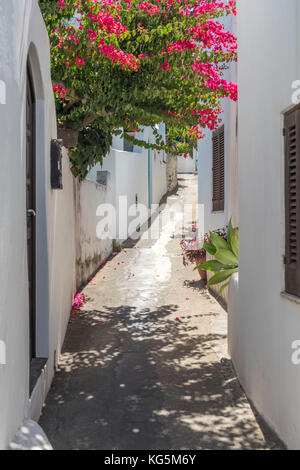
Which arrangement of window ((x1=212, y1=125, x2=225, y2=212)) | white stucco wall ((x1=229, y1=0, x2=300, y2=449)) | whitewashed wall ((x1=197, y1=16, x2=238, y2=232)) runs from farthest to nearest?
window ((x1=212, y1=125, x2=225, y2=212))
whitewashed wall ((x1=197, y1=16, x2=238, y2=232))
white stucco wall ((x1=229, y1=0, x2=300, y2=449))

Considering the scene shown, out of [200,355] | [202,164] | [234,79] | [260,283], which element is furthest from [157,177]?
[260,283]

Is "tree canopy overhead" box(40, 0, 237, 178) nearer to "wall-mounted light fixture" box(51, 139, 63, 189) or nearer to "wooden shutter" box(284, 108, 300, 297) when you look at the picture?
"wall-mounted light fixture" box(51, 139, 63, 189)

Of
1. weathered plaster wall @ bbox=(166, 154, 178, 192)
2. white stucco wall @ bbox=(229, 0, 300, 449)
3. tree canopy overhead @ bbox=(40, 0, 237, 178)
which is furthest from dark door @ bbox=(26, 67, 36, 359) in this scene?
weathered plaster wall @ bbox=(166, 154, 178, 192)

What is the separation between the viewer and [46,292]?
5832 mm

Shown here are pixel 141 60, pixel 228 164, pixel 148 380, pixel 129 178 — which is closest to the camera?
pixel 148 380

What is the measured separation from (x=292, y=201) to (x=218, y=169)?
24.7ft

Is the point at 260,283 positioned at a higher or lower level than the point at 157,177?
lower

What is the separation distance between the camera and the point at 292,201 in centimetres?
436

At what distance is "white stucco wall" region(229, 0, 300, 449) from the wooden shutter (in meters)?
0.12

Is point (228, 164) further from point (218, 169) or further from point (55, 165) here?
point (55, 165)

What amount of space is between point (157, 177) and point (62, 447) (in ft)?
83.7

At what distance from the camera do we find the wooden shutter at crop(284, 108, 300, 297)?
4195 mm

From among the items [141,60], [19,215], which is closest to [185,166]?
[141,60]
